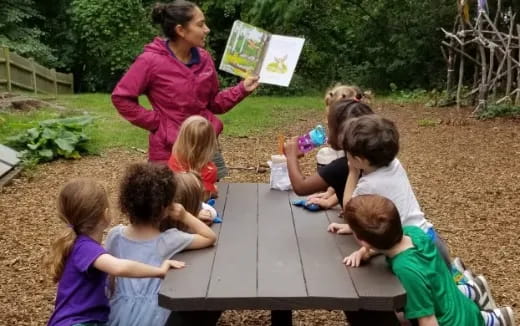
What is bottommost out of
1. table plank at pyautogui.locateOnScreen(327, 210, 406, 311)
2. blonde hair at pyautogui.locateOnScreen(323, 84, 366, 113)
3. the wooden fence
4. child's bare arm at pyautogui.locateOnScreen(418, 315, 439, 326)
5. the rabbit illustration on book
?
the wooden fence

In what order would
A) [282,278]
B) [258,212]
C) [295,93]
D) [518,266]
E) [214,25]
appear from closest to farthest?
[282,278] → [258,212] → [518,266] → [295,93] → [214,25]

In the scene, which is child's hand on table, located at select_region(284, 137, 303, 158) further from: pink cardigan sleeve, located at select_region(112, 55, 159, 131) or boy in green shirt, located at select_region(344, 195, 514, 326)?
pink cardigan sleeve, located at select_region(112, 55, 159, 131)

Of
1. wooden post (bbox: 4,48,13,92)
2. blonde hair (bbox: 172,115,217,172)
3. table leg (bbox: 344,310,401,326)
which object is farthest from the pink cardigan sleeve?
wooden post (bbox: 4,48,13,92)

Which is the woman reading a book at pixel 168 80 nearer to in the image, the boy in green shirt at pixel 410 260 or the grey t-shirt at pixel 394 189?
the grey t-shirt at pixel 394 189

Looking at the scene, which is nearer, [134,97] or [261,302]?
[261,302]

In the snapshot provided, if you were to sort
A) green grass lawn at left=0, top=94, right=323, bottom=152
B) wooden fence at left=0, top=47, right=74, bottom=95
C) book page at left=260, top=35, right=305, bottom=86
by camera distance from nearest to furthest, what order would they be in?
1. book page at left=260, top=35, right=305, bottom=86
2. green grass lawn at left=0, top=94, right=323, bottom=152
3. wooden fence at left=0, top=47, right=74, bottom=95

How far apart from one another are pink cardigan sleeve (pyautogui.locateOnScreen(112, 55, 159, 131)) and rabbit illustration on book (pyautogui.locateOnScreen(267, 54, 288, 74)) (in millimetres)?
723

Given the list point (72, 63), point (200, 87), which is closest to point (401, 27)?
point (72, 63)

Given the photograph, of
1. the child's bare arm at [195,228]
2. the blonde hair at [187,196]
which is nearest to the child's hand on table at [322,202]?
the blonde hair at [187,196]

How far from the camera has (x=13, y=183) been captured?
668cm

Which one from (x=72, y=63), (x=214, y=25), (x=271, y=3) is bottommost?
(x=72, y=63)

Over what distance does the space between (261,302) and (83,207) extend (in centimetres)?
86

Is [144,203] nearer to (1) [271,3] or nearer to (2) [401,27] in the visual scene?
(1) [271,3]

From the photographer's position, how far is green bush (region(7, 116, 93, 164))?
752 cm
